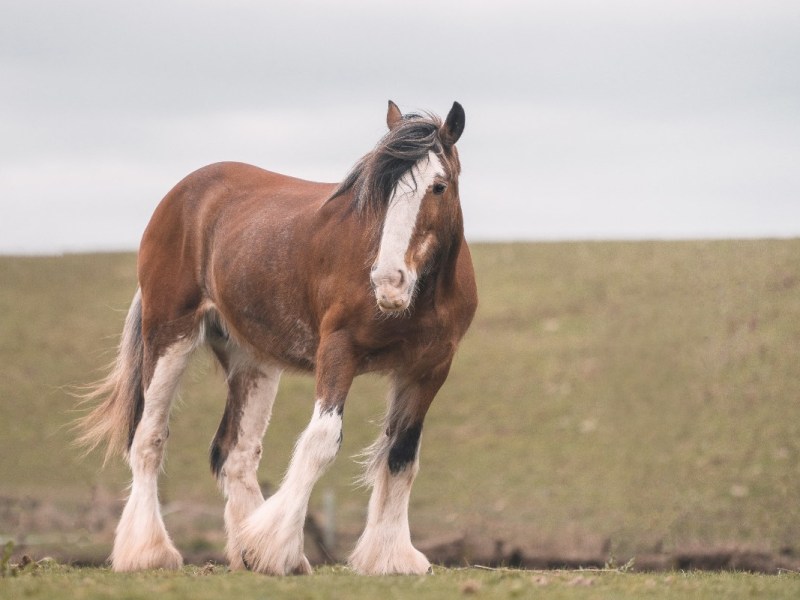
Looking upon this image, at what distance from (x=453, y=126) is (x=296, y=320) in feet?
6.69

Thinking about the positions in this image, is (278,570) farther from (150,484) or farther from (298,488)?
(150,484)

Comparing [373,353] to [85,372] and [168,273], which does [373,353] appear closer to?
[168,273]

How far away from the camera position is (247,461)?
10.4 metres

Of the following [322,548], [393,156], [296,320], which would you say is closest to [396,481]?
[296,320]

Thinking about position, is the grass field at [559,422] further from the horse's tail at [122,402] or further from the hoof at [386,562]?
the hoof at [386,562]

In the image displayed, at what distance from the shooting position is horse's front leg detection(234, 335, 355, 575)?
830 centimetres

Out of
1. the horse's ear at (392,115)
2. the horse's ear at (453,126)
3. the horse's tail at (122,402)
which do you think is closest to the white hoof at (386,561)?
the horse's tail at (122,402)

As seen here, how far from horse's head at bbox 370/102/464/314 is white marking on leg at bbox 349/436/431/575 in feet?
5.23

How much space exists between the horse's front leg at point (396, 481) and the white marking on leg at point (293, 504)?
0.86 metres

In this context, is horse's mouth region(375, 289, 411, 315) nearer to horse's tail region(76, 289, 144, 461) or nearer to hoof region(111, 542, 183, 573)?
hoof region(111, 542, 183, 573)

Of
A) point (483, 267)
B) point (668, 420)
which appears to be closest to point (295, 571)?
point (668, 420)

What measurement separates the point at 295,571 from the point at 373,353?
175 centimetres

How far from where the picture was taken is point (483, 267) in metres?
38.3

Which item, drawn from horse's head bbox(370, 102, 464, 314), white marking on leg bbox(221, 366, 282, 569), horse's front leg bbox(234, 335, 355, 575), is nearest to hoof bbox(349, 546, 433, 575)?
horse's front leg bbox(234, 335, 355, 575)
